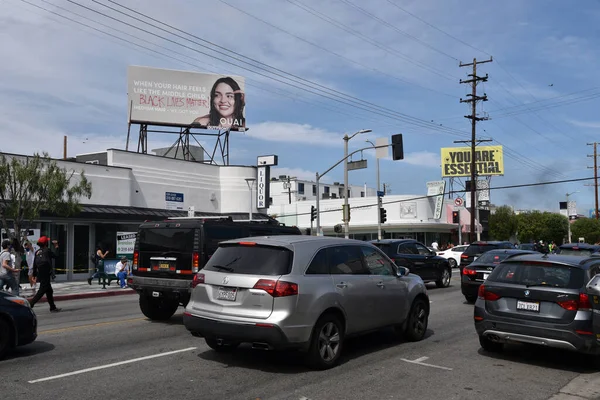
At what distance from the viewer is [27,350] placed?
28.7ft

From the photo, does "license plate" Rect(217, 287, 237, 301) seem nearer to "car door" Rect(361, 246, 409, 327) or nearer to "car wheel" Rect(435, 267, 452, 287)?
"car door" Rect(361, 246, 409, 327)

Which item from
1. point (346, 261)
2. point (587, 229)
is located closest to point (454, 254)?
point (346, 261)

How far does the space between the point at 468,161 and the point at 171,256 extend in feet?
204

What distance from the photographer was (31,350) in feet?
28.7

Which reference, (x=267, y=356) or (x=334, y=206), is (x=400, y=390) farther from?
Answer: (x=334, y=206)

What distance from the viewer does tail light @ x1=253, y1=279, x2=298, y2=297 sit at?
688 cm

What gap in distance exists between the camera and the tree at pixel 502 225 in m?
64.2

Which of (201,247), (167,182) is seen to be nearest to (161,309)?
(201,247)

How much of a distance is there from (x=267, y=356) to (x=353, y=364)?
1.25 meters

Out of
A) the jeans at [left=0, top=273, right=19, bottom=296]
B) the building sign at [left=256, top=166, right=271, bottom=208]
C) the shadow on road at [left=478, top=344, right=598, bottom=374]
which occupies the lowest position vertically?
the shadow on road at [left=478, top=344, right=598, bottom=374]

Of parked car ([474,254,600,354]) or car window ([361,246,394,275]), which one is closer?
parked car ([474,254,600,354])

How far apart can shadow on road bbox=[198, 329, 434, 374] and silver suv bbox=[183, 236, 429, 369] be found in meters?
0.25

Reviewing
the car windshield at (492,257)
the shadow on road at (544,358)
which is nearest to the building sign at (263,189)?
the car windshield at (492,257)

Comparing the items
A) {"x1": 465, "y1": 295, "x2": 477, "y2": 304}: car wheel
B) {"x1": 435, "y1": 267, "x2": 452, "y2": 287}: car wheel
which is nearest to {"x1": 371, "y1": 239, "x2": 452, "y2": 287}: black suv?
{"x1": 435, "y1": 267, "x2": 452, "y2": 287}: car wheel
